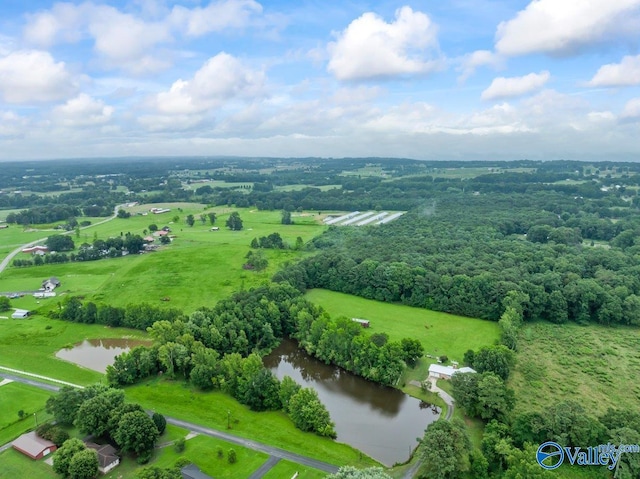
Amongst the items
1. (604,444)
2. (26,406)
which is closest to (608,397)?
(604,444)

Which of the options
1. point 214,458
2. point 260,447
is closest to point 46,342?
point 214,458

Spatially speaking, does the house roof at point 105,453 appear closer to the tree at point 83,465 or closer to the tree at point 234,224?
the tree at point 83,465

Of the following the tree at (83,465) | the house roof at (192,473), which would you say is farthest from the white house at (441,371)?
the tree at (83,465)

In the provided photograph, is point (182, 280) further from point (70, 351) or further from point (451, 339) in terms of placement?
point (451, 339)

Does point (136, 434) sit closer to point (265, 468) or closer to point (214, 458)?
point (214, 458)

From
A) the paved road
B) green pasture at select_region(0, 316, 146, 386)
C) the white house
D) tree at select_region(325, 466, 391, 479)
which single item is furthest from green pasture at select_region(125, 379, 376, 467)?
the white house

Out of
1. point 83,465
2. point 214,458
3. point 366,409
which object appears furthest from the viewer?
point 366,409
